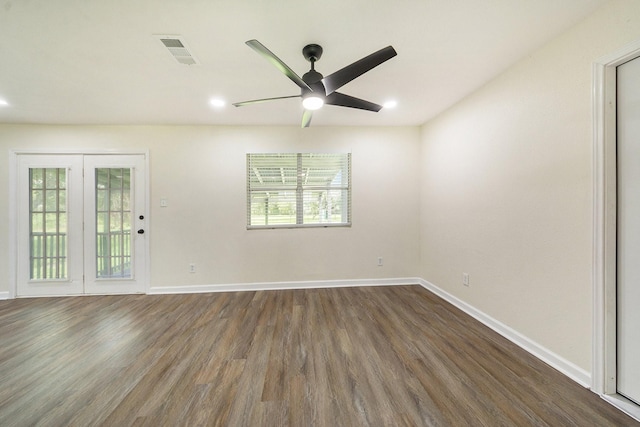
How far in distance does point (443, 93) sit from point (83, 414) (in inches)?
155

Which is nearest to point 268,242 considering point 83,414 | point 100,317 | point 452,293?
point 100,317

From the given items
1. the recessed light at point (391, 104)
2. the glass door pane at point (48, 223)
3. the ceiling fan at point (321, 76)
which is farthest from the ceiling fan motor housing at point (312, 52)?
the glass door pane at point (48, 223)

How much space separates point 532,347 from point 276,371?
2.09 m

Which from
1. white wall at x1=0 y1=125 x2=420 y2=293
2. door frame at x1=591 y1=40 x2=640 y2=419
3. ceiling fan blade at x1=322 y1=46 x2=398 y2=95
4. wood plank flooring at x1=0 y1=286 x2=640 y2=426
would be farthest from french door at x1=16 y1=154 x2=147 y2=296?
door frame at x1=591 y1=40 x2=640 y2=419

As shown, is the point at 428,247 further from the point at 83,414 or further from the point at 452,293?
the point at 83,414

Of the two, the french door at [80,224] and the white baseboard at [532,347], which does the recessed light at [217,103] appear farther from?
the white baseboard at [532,347]

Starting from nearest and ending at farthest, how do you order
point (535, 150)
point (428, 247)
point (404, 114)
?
point (535, 150) < point (404, 114) < point (428, 247)

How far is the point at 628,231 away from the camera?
55.8 inches

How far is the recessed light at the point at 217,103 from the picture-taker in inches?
104

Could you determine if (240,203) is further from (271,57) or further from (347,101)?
(271,57)

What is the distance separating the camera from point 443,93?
101 inches

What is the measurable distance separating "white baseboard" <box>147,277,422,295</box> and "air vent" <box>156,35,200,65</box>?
279cm

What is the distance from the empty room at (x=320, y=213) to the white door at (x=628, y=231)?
1 centimetres

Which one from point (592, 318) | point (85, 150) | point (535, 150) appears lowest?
point (592, 318)
